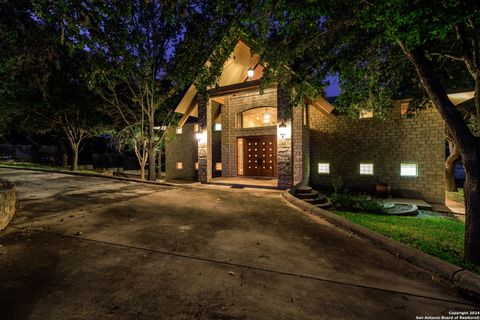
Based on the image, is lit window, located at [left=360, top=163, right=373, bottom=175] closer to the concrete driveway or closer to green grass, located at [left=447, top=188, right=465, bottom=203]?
green grass, located at [left=447, top=188, right=465, bottom=203]

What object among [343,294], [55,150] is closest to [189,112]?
[343,294]

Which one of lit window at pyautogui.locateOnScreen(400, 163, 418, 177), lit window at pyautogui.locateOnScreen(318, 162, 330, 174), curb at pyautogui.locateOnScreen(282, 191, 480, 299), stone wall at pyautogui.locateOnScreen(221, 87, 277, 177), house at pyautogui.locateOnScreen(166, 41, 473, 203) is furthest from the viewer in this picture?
lit window at pyautogui.locateOnScreen(318, 162, 330, 174)

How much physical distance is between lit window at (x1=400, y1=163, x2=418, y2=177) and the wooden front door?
7225mm

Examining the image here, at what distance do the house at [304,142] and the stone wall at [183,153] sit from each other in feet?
9.61

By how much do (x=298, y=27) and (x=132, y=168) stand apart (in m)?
25.4

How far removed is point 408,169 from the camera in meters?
11.5

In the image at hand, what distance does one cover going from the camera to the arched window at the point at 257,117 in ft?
42.7

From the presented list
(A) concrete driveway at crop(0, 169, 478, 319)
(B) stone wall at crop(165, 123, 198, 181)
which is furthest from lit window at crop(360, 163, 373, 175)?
(B) stone wall at crop(165, 123, 198, 181)

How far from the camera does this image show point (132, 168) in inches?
1011

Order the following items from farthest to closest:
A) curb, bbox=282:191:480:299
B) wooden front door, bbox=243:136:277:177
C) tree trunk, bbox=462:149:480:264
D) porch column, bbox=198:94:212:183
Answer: wooden front door, bbox=243:136:277:177 → porch column, bbox=198:94:212:183 → tree trunk, bbox=462:149:480:264 → curb, bbox=282:191:480:299

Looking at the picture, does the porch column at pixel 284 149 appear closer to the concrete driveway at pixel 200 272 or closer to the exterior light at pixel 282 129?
the exterior light at pixel 282 129

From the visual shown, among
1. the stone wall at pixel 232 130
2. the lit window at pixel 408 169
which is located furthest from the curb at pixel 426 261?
the lit window at pixel 408 169

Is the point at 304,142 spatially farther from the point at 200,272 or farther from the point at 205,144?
the point at 200,272

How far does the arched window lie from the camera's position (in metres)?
13.0
